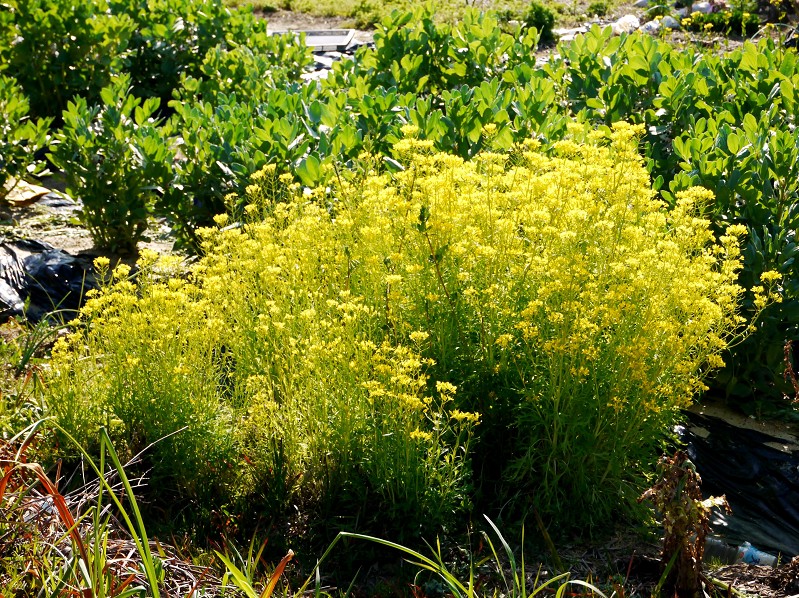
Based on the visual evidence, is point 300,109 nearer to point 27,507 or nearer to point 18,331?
point 18,331

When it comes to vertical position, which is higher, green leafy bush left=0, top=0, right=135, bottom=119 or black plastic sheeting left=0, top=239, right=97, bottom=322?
green leafy bush left=0, top=0, right=135, bottom=119

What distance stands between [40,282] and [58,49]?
10.4ft

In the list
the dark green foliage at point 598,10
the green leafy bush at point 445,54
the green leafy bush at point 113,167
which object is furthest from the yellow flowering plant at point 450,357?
the dark green foliage at point 598,10

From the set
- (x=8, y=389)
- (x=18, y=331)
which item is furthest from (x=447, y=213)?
(x=18, y=331)

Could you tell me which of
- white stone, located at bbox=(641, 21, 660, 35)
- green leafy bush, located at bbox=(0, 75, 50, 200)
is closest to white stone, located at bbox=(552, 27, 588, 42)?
white stone, located at bbox=(641, 21, 660, 35)

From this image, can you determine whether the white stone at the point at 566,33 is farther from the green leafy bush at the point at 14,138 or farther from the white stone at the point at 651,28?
the green leafy bush at the point at 14,138

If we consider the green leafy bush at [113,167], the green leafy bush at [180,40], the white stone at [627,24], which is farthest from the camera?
the white stone at [627,24]

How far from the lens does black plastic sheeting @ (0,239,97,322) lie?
4.97m

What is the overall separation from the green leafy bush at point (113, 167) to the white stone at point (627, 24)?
24.9ft

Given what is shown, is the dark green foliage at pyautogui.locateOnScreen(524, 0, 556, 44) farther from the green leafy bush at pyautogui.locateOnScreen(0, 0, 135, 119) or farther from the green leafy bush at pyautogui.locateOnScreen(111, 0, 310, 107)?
the green leafy bush at pyautogui.locateOnScreen(0, 0, 135, 119)

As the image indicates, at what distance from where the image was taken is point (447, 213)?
130 inches

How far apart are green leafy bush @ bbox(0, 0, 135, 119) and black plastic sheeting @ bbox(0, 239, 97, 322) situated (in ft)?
8.60

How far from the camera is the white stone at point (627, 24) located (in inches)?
439

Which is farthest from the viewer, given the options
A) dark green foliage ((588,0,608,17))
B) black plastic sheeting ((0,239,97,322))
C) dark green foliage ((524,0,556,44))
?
dark green foliage ((588,0,608,17))
